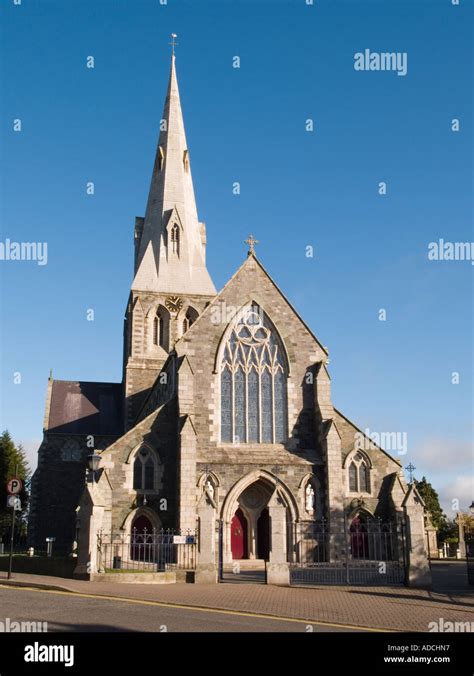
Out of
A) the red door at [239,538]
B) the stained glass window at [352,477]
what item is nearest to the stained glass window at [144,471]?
the red door at [239,538]

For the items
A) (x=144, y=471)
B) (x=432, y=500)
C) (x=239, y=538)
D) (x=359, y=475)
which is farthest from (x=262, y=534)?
(x=432, y=500)

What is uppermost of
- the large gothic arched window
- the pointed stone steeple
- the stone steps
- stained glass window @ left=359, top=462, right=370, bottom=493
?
the pointed stone steeple

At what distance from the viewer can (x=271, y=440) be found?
33875mm

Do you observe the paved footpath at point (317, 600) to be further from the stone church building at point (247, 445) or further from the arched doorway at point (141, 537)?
the arched doorway at point (141, 537)

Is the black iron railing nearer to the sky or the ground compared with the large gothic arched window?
nearer to the ground

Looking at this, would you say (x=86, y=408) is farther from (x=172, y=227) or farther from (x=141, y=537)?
(x=141, y=537)

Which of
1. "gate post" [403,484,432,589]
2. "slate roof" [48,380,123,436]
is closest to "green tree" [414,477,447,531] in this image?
"slate roof" [48,380,123,436]

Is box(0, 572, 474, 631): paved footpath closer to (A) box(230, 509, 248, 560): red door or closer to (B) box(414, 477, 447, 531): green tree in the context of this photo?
(A) box(230, 509, 248, 560): red door

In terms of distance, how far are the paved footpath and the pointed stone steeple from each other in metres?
31.4

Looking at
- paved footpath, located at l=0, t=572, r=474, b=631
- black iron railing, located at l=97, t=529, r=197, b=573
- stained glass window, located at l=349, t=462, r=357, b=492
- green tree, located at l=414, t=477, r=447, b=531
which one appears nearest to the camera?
paved footpath, located at l=0, t=572, r=474, b=631

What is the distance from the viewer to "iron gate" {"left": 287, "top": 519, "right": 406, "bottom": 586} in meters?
27.9

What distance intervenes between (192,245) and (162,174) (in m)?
6.33

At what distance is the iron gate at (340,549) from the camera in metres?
27.9

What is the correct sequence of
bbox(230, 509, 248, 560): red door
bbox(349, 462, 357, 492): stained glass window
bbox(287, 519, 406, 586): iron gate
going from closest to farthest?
bbox(287, 519, 406, 586): iron gate → bbox(230, 509, 248, 560): red door → bbox(349, 462, 357, 492): stained glass window
